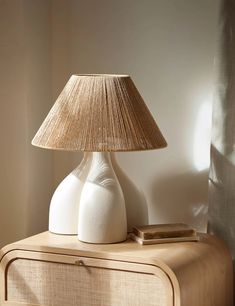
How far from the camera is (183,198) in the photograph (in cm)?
276

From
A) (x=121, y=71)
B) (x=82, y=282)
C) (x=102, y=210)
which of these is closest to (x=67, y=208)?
(x=102, y=210)

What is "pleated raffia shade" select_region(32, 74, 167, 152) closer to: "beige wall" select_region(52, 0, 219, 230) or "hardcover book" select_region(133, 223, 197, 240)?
"hardcover book" select_region(133, 223, 197, 240)

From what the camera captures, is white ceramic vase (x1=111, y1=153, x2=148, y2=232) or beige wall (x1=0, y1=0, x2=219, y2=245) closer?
white ceramic vase (x1=111, y1=153, x2=148, y2=232)

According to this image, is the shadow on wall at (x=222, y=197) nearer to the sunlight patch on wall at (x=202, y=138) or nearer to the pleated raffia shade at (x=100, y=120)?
the sunlight patch on wall at (x=202, y=138)

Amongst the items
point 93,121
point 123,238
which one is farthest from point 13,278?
point 93,121

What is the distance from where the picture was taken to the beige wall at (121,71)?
2707 mm

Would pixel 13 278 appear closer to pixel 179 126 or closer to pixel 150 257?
pixel 150 257

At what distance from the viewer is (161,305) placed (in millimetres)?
2217

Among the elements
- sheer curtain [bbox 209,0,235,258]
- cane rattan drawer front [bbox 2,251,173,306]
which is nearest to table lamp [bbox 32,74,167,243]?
cane rattan drawer front [bbox 2,251,173,306]

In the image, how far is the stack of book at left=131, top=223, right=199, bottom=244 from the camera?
93.2 inches

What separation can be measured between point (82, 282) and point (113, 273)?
0.38 feet

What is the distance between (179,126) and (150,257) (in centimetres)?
68

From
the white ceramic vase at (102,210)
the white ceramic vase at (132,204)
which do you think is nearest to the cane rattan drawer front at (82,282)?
the white ceramic vase at (102,210)

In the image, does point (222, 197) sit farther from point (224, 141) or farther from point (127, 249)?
point (127, 249)
